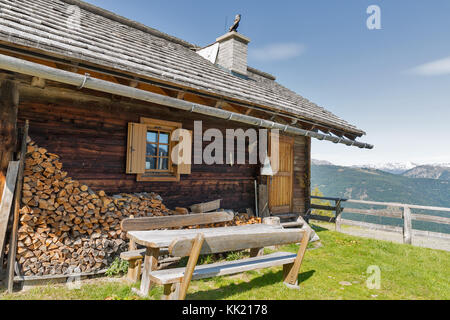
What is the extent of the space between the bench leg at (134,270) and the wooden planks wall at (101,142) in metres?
1.62

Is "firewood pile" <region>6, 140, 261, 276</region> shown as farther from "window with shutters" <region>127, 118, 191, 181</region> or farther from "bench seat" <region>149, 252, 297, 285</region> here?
"bench seat" <region>149, 252, 297, 285</region>

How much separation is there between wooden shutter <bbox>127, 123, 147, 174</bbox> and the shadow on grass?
8.72 feet

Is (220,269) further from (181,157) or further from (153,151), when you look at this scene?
(153,151)

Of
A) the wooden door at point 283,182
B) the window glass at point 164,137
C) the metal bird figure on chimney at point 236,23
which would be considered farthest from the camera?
the metal bird figure on chimney at point 236,23

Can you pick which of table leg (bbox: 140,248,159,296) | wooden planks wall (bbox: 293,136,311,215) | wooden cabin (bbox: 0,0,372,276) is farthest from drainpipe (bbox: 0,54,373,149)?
wooden planks wall (bbox: 293,136,311,215)

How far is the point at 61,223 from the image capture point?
423 cm

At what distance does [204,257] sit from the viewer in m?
5.52

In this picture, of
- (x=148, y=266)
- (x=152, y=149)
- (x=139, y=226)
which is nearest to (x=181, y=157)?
(x=152, y=149)

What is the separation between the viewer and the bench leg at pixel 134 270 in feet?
13.5

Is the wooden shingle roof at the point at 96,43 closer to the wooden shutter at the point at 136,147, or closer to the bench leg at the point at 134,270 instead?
the wooden shutter at the point at 136,147

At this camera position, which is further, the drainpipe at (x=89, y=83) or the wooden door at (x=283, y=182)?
the wooden door at (x=283, y=182)

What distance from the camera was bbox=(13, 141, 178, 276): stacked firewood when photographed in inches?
157

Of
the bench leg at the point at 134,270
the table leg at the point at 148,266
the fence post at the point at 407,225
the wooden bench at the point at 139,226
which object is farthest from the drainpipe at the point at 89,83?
the fence post at the point at 407,225
